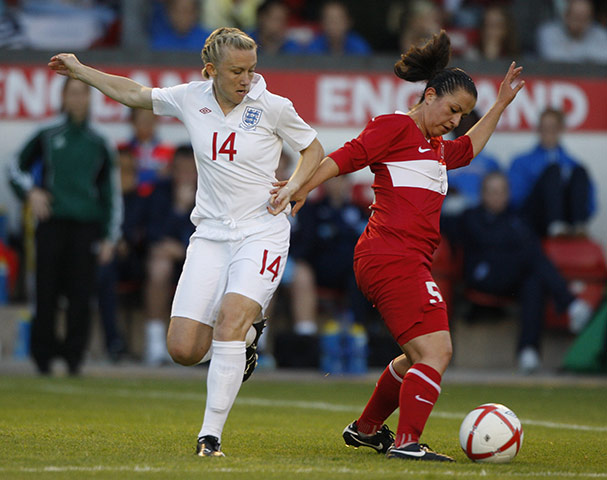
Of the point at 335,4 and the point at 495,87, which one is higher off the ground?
the point at 335,4

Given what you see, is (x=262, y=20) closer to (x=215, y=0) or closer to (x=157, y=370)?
(x=215, y=0)

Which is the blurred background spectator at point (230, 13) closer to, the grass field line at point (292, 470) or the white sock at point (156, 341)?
the white sock at point (156, 341)

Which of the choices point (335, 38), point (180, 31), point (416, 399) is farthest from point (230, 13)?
point (416, 399)

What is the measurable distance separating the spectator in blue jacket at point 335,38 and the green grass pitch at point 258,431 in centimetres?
464

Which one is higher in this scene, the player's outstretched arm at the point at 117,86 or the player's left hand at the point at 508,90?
the player's left hand at the point at 508,90

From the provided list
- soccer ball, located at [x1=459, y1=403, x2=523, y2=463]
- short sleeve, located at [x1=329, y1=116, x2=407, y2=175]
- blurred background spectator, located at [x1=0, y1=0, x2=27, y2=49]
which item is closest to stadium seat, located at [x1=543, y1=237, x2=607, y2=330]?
blurred background spectator, located at [x1=0, y1=0, x2=27, y2=49]

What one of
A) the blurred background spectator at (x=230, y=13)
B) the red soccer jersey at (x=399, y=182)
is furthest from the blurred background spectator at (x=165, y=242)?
the red soccer jersey at (x=399, y=182)

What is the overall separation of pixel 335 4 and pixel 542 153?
3.18 meters

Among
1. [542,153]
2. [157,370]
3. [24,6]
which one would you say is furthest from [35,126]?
[542,153]

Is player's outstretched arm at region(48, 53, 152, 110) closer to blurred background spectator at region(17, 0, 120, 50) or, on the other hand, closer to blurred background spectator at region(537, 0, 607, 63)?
blurred background spectator at region(17, 0, 120, 50)

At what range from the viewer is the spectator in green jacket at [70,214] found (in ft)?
35.0

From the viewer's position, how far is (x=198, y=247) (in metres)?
5.98

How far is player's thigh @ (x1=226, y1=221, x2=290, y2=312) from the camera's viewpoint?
574cm

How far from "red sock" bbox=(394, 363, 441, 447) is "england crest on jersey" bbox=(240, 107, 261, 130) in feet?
4.88
